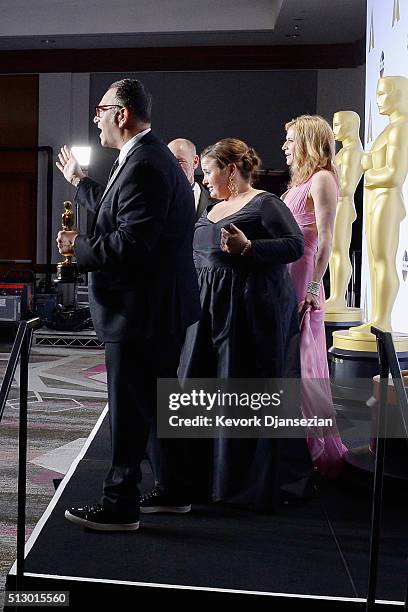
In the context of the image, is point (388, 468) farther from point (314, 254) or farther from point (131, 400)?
point (131, 400)

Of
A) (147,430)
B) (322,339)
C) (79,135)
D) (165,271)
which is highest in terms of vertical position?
(79,135)

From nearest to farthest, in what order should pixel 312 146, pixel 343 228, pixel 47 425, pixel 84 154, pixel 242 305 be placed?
pixel 242 305
pixel 312 146
pixel 47 425
pixel 343 228
pixel 84 154

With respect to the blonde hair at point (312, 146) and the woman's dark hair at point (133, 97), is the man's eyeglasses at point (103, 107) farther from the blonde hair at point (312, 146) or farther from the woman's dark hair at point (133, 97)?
the blonde hair at point (312, 146)

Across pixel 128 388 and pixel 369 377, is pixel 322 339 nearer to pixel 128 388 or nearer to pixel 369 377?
pixel 369 377

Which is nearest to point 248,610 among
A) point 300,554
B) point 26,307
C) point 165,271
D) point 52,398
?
point 300,554

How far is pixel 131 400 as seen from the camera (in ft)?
8.17

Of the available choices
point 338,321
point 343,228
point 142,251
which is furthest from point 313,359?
point 343,228

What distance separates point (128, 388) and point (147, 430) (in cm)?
16

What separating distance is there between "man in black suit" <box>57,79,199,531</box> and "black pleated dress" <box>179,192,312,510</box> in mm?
329

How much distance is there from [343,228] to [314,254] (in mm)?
1573

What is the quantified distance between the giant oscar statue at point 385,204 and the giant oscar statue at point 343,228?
3.35 ft

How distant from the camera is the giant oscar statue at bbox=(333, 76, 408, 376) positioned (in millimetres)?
3359

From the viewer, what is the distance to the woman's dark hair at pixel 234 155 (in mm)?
2867

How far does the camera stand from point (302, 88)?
400 inches
